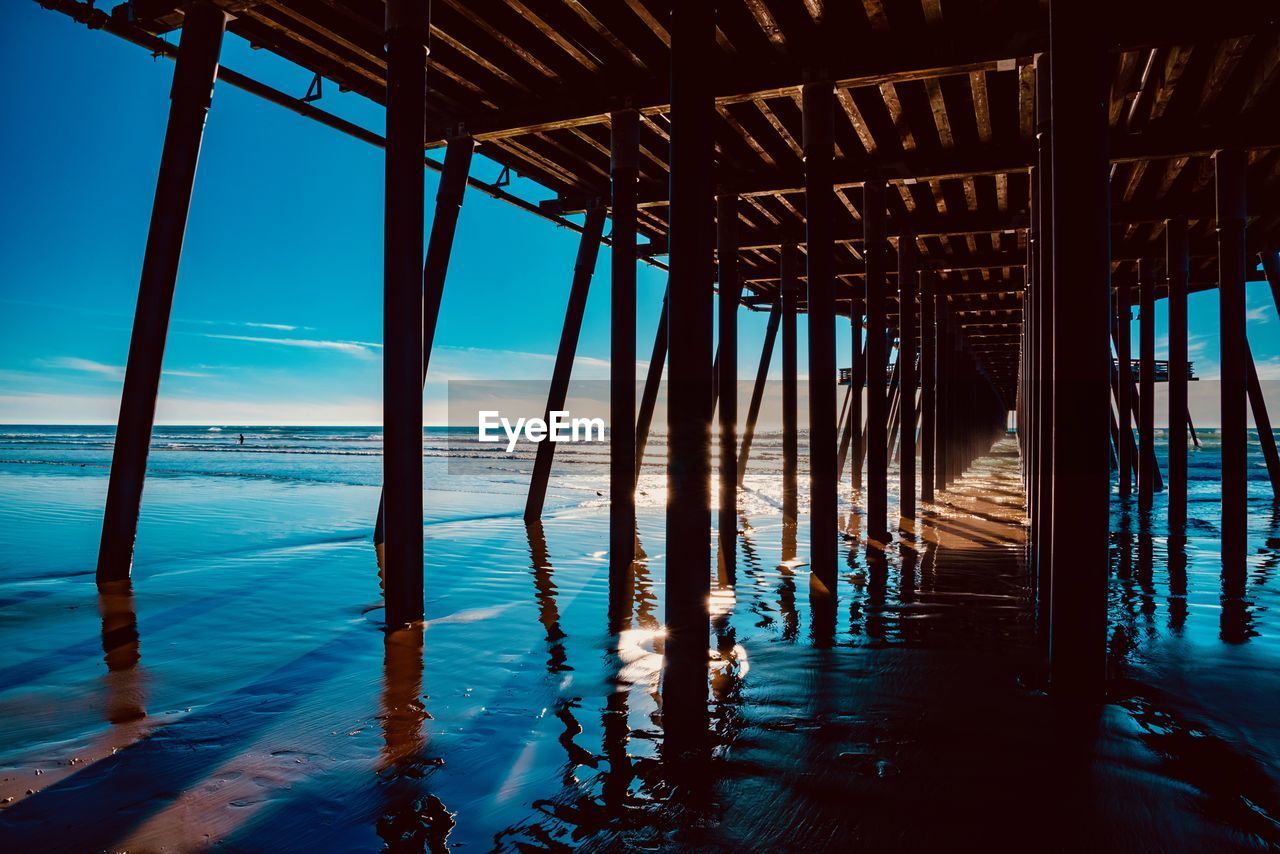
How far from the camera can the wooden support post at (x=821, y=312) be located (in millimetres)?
6355

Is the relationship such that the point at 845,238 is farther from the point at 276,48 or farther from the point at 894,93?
the point at 276,48

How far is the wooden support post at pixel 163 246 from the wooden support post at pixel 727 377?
5.25 m

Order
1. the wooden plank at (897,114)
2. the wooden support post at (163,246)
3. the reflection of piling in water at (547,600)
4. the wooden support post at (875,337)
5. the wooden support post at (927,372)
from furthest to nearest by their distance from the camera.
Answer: the wooden support post at (927,372) → the wooden support post at (875,337) → the wooden plank at (897,114) → the wooden support post at (163,246) → the reflection of piling in water at (547,600)

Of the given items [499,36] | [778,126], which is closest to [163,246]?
[499,36]

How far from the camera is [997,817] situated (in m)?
2.63

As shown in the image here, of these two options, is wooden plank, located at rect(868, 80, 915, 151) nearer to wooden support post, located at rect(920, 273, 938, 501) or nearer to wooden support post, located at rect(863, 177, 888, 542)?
wooden support post, located at rect(863, 177, 888, 542)

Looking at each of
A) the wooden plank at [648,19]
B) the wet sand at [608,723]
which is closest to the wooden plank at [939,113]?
the wooden plank at [648,19]

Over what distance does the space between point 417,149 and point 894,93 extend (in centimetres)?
477

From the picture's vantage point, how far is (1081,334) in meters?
3.55

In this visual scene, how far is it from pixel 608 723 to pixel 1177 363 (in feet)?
38.7

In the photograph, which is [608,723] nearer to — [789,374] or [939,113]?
[939,113]

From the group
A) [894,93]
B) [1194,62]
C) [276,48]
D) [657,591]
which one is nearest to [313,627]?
[657,591]

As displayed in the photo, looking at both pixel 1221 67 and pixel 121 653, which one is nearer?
pixel 121 653

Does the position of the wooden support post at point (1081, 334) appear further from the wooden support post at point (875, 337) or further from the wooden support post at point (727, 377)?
the wooden support post at point (875, 337)
